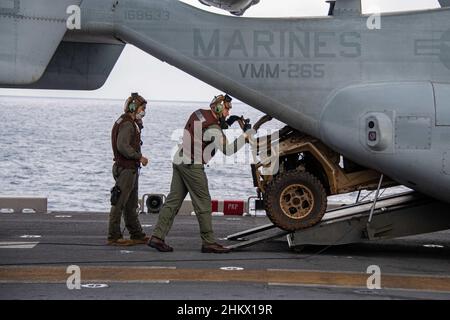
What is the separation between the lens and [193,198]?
12.7 meters

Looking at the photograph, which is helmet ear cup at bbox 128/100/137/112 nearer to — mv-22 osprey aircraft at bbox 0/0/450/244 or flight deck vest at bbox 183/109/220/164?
mv-22 osprey aircraft at bbox 0/0/450/244

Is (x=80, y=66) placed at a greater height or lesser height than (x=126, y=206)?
greater

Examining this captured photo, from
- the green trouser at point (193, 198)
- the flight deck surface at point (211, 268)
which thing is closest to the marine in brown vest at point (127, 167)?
the flight deck surface at point (211, 268)

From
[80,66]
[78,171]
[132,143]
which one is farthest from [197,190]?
[78,171]

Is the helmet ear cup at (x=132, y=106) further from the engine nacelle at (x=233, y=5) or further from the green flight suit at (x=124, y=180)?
the engine nacelle at (x=233, y=5)

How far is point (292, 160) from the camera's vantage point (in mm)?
13242

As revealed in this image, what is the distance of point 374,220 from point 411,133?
1269 millimetres

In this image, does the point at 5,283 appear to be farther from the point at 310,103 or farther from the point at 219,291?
the point at 310,103

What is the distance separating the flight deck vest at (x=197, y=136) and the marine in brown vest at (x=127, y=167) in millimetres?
862

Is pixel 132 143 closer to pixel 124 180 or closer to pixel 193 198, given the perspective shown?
pixel 124 180

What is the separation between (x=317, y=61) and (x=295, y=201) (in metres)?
1.83

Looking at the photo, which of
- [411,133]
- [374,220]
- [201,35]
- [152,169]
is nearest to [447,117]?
[411,133]
